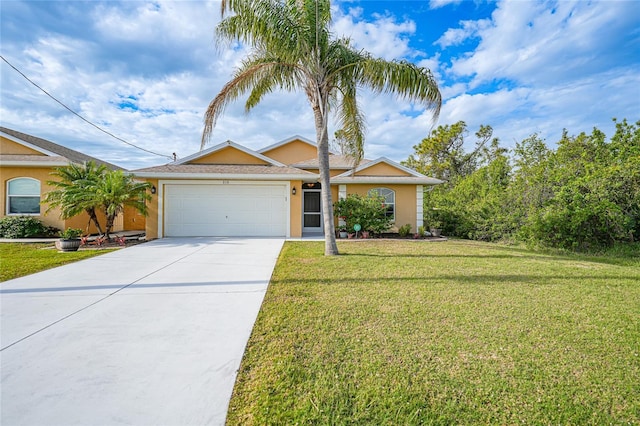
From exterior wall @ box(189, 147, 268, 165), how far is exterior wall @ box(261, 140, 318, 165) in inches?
121

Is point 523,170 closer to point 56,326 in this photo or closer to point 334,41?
point 334,41

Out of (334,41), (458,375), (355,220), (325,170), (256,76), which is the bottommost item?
(458,375)

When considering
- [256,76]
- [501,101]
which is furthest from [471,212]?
[256,76]

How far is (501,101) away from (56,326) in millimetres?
21049

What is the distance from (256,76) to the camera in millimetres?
8719

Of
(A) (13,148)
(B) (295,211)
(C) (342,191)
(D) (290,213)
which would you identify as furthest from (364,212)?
(A) (13,148)

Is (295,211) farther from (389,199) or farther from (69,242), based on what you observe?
(69,242)

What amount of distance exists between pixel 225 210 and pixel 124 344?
33.0 ft

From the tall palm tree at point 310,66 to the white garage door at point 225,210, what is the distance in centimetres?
482

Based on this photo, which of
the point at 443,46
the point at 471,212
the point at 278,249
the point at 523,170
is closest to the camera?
the point at 278,249

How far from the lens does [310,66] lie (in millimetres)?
8312

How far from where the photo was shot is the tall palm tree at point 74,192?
10266mm

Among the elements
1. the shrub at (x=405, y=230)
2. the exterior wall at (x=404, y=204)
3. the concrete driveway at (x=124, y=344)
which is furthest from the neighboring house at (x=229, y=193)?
the concrete driveway at (x=124, y=344)

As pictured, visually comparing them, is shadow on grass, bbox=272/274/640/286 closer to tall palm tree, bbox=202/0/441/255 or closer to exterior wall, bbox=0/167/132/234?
tall palm tree, bbox=202/0/441/255
